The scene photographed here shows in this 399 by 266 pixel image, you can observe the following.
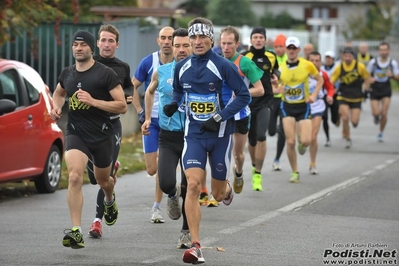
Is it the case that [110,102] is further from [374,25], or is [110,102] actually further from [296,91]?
[374,25]

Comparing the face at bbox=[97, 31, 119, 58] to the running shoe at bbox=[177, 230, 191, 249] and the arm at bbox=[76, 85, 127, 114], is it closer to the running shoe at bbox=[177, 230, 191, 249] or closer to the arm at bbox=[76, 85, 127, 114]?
the arm at bbox=[76, 85, 127, 114]

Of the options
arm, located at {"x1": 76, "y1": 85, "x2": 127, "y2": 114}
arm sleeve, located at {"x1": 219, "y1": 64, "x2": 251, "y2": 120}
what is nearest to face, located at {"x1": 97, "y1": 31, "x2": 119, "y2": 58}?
arm, located at {"x1": 76, "y1": 85, "x2": 127, "y2": 114}

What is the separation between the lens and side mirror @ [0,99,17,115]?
40.0ft

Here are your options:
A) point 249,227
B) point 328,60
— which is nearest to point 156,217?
point 249,227

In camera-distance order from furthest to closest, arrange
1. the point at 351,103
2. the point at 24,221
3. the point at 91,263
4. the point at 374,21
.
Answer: the point at 374,21
the point at 351,103
the point at 24,221
the point at 91,263

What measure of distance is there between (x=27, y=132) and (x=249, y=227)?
3.72 metres

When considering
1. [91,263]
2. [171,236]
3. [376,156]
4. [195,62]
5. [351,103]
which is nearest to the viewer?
Answer: [91,263]

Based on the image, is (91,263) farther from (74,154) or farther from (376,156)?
(376,156)

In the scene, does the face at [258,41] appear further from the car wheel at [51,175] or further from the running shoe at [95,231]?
the running shoe at [95,231]

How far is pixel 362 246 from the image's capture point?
374 inches

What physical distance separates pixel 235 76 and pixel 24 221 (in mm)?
3373

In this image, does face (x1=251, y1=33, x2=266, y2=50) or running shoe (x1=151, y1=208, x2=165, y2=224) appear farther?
face (x1=251, y1=33, x2=266, y2=50)

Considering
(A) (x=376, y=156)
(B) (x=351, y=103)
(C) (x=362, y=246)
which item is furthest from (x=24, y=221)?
(B) (x=351, y=103)

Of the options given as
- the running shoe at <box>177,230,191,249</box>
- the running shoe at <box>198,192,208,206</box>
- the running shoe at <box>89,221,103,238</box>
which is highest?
the running shoe at <box>177,230,191,249</box>
